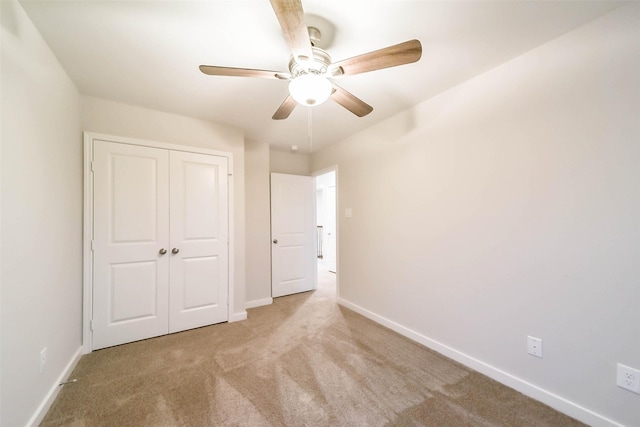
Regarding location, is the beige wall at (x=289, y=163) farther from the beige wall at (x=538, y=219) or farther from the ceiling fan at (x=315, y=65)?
the ceiling fan at (x=315, y=65)

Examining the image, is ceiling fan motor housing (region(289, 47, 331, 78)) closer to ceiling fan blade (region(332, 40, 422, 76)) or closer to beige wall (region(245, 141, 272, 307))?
ceiling fan blade (region(332, 40, 422, 76))

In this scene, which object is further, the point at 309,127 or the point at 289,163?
the point at 289,163

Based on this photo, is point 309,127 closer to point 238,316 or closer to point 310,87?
point 310,87

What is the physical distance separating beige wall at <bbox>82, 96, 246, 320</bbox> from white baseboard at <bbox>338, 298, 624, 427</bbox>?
1.94 m

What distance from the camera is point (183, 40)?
155 cm

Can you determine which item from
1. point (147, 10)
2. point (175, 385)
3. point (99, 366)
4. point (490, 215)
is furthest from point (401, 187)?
point (99, 366)

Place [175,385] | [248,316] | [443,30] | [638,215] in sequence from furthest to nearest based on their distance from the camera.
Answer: [248,316] < [175,385] < [443,30] < [638,215]

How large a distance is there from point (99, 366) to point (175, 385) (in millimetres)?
799

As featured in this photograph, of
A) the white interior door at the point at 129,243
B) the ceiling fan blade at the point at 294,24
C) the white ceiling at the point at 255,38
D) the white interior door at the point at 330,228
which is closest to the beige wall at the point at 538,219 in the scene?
the white ceiling at the point at 255,38

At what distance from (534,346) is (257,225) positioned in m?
3.11

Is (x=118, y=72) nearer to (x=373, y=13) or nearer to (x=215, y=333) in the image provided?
(x=373, y=13)

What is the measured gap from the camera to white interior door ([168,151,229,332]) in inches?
103

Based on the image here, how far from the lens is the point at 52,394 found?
1593 millimetres

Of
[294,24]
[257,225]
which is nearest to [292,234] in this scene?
[257,225]
